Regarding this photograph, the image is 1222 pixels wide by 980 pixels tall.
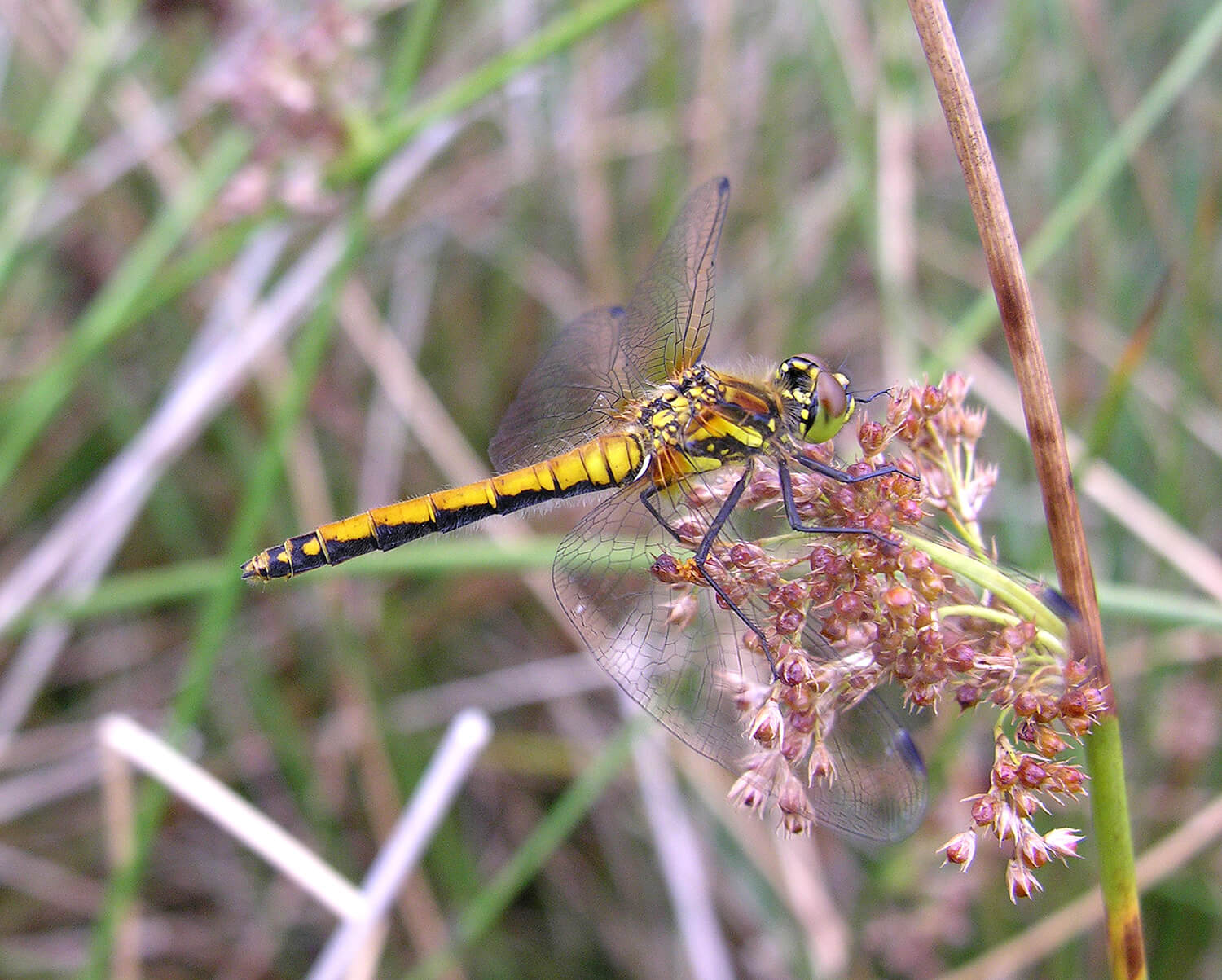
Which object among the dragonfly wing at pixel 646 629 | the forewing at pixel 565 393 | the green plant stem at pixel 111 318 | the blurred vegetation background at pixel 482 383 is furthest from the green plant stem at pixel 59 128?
the dragonfly wing at pixel 646 629

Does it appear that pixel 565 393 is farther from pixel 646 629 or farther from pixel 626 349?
pixel 646 629

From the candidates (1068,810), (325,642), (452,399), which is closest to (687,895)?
(1068,810)

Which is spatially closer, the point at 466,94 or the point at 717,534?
the point at 717,534

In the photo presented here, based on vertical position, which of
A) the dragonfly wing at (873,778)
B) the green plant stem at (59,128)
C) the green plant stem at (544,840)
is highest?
the green plant stem at (59,128)

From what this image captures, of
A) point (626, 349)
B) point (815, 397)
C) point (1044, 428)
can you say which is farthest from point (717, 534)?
point (626, 349)

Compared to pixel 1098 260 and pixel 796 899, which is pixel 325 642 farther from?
pixel 1098 260

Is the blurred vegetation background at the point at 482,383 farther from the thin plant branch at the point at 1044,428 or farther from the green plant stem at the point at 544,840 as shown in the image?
the thin plant branch at the point at 1044,428
